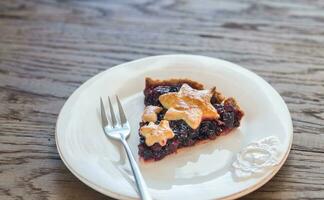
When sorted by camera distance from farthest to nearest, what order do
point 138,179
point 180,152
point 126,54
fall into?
point 126,54
point 180,152
point 138,179

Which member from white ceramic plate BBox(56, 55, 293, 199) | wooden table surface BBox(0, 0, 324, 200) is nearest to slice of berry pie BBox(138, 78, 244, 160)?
white ceramic plate BBox(56, 55, 293, 199)

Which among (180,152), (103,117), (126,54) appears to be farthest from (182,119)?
(126,54)

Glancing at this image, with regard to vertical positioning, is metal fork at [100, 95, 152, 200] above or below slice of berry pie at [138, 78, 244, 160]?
below

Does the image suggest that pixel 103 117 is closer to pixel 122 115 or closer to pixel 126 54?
pixel 122 115

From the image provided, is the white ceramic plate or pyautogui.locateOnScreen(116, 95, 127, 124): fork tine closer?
the white ceramic plate

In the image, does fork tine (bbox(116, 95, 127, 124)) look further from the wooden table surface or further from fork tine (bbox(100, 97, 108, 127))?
the wooden table surface

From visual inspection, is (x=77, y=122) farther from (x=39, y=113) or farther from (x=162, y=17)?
(x=162, y=17)
